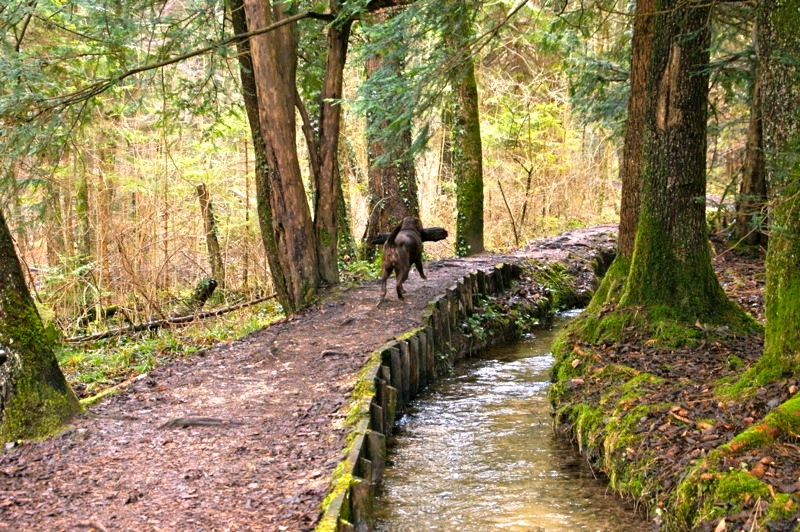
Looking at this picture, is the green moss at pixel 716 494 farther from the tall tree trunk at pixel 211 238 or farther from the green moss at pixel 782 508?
the tall tree trunk at pixel 211 238

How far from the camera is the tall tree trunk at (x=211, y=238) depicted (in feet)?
49.6

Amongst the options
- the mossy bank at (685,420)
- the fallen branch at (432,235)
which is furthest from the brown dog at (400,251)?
the mossy bank at (685,420)

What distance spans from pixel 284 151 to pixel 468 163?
6.13 meters

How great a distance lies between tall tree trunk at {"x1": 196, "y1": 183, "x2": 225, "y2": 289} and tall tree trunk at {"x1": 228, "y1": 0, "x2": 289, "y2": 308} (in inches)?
130

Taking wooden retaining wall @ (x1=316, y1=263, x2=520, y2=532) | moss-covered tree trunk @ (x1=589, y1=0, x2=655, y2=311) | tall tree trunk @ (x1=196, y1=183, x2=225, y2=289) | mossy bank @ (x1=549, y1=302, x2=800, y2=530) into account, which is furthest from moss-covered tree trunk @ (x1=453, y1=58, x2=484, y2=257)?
mossy bank @ (x1=549, y1=302, x2=800, y2=530)

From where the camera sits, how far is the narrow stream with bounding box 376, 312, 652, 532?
5.76 m

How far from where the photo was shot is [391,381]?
27.3 ft

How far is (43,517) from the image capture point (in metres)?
4.62

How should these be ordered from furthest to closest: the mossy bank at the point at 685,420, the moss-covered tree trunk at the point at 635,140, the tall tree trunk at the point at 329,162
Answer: the tall tree trunk at the point at 329,162 < the moss-covered tree trunk at the point at 635,140 < the mossy bank at the point at 685,420

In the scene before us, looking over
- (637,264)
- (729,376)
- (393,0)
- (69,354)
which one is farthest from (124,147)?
(729,376)

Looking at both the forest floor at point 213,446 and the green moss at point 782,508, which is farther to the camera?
the forest floor at point 213,446

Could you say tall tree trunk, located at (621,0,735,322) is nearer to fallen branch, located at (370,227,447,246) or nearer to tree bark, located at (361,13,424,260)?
fallen branch, located at (370,227,447,246)

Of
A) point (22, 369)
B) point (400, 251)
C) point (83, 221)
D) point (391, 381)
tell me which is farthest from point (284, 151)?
point (22, 369)

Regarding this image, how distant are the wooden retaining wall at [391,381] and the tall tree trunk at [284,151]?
243cm
